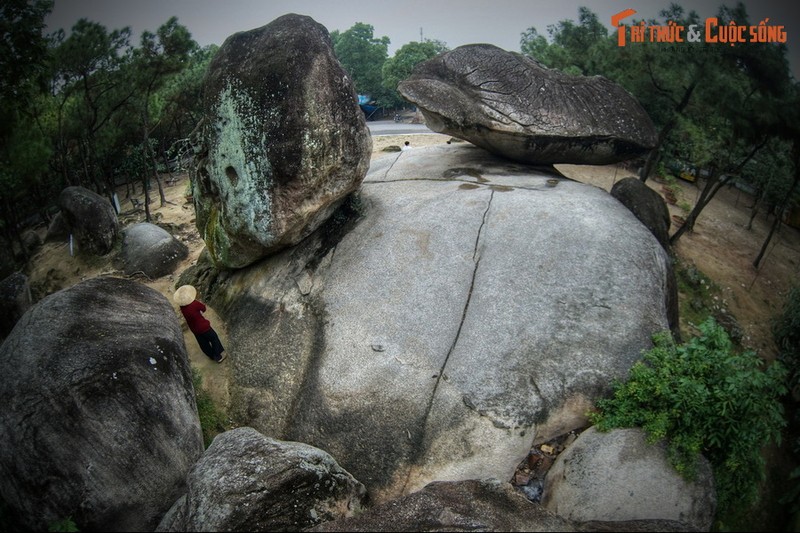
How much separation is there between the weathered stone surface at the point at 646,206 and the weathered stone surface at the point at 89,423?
1054cm

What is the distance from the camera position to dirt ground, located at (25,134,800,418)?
1119 cm

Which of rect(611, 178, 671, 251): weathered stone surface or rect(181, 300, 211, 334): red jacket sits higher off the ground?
rect(611, 178, 671, 251): weathered stone surface

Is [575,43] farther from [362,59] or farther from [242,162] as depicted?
[362,59]

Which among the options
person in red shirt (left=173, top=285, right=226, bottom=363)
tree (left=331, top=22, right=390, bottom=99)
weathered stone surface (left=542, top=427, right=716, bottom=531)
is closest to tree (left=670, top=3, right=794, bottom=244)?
weathered stone surface (left=542, top=427, right=716, bottom=531)

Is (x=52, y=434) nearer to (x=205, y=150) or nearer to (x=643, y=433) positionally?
(x=205, y=150)

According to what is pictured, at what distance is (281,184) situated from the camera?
27.3 ft

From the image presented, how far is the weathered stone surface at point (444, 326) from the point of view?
673 cm

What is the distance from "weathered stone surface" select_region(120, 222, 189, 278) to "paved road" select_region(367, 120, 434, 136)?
1930cm

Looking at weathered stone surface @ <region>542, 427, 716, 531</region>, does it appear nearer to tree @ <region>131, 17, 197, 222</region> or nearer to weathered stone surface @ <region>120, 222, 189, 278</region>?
weathered stone surface @ <region>120, 222, 189, 278</region>

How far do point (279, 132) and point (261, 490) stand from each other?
5.78 m

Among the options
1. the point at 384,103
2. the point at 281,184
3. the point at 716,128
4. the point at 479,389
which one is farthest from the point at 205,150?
the point at 384,103

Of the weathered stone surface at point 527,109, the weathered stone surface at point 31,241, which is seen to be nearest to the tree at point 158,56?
the weathered stone surface at point 31,241

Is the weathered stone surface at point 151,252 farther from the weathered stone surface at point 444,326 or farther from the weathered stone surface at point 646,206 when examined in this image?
the weathered stone surface at point 646,206

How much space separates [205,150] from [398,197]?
13.4 feet
